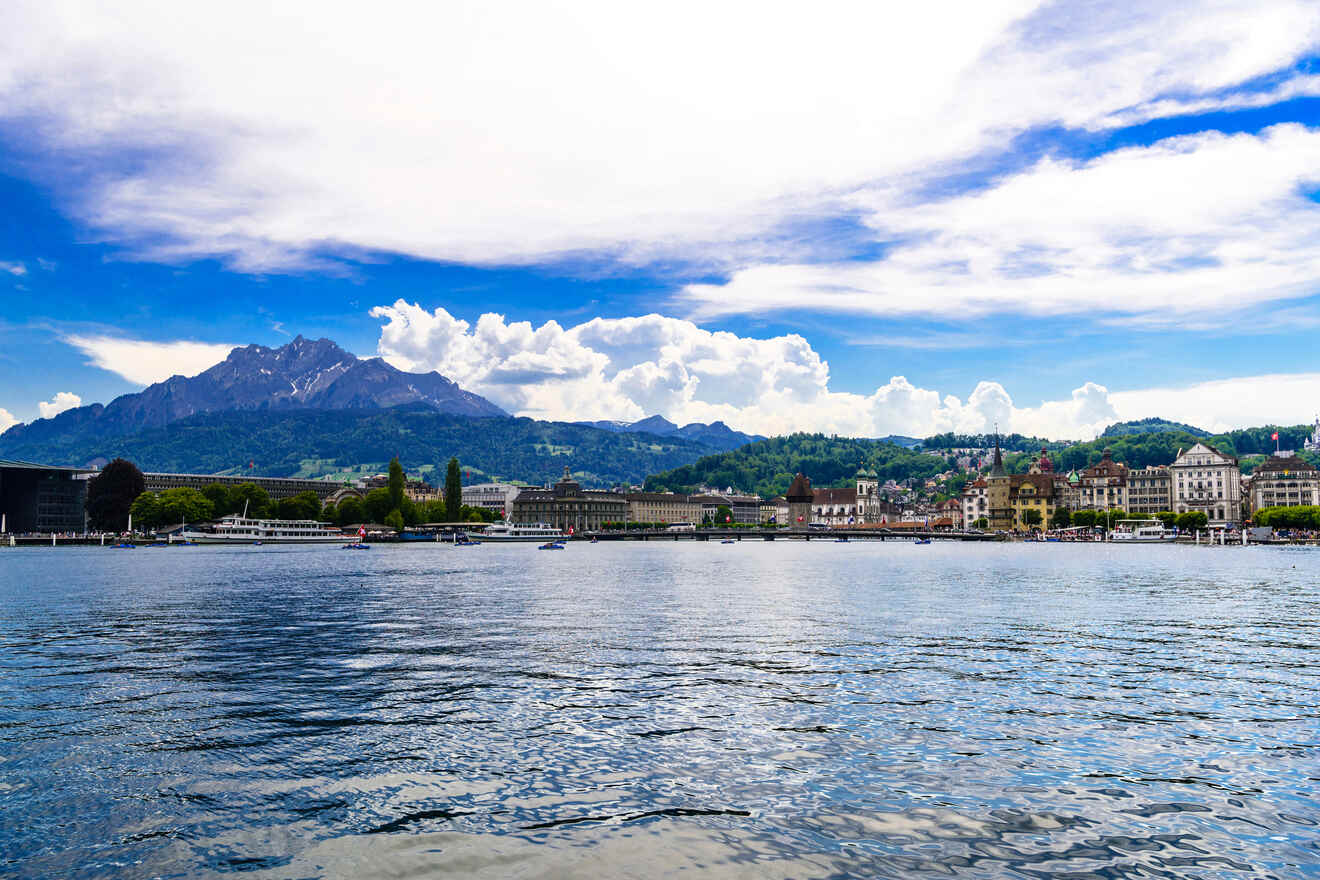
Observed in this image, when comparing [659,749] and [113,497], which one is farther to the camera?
[113,497]

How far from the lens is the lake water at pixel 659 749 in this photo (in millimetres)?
13273

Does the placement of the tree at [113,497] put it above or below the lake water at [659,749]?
above

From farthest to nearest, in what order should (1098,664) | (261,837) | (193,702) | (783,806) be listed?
1. (1098,664)
2. (193,702)
3. (783,806)
4. (261,837)

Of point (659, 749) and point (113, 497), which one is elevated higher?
point (113, 497)

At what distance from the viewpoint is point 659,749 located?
18.8 m

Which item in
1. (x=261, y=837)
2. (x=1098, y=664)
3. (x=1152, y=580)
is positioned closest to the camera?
(x=261, y=837)

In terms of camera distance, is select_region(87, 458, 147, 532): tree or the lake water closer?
the lake water

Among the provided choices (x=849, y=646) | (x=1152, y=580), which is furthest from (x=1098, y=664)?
(x=1152, y=580)

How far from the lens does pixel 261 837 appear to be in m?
13.9

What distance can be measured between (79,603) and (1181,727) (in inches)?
2101

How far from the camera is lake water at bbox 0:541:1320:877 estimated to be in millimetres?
13273

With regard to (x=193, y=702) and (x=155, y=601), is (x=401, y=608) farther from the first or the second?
(x=193, y=702)

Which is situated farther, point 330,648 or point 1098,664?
point 330,648

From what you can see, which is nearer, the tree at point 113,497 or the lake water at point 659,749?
the lake water at point 659,749
